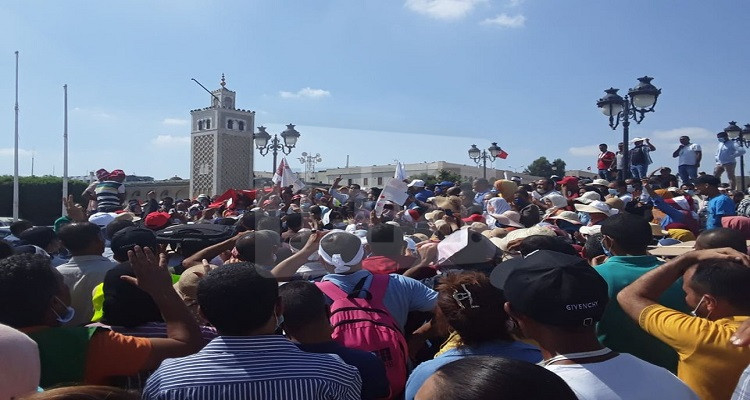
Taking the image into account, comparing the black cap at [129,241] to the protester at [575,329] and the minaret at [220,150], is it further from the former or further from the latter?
the minaret at [220,150]

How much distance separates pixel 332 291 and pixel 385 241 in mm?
1162

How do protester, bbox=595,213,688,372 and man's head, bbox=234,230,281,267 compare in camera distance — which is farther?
man's head, bbox=234,230,281,267

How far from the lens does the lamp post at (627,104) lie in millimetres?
11320

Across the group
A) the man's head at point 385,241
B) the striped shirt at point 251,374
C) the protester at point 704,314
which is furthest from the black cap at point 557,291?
the man's head at point 385,241

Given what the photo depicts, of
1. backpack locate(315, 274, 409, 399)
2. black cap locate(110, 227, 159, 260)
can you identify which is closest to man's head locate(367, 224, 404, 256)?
backpack locate(315, 274, 409, 399)

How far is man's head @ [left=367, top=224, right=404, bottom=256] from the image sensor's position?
449cm

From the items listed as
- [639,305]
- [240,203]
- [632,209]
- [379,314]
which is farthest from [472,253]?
[240,203]

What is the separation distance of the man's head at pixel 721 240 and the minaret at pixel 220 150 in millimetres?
56631

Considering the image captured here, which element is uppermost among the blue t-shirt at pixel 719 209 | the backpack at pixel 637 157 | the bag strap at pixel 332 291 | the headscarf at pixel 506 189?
the backpack at pixel 637 157

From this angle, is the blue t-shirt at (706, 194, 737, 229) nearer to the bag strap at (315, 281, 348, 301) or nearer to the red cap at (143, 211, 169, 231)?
the bag strap at (315, 281, 348, 301)

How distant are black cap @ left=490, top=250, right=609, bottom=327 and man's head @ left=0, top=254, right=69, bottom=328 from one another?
6.37 ft

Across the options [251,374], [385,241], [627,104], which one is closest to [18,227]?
[385,241]

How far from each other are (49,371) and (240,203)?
391 inches

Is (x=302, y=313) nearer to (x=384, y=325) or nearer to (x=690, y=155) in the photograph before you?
(x=384, y=325)
